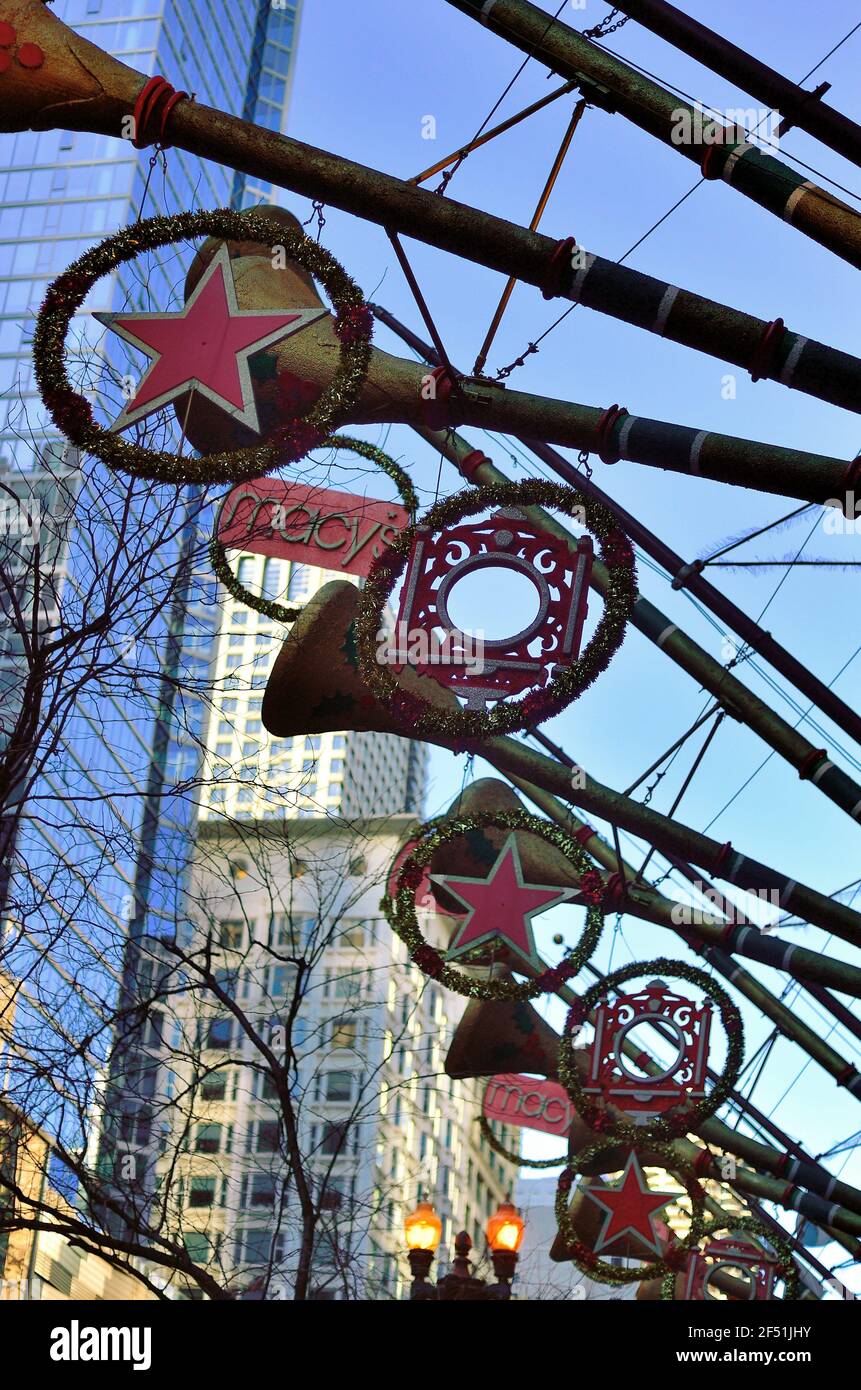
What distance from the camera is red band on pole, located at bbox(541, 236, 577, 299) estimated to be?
9547 millimetres

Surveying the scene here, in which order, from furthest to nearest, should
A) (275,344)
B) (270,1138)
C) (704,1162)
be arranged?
(704,1162)
(270,1138)
(275,344)

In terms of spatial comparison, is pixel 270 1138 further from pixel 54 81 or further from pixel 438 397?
pixel 54 81

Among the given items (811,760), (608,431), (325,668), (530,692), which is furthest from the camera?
(811,760)

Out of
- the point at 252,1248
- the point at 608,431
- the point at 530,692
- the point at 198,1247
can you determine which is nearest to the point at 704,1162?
the point at 252,1248

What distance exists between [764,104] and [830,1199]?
15210 mm

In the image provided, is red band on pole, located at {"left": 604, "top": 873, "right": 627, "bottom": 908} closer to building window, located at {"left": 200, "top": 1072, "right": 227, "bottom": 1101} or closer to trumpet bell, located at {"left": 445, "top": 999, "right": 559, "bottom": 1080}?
trumpet bell, located at {"left": 445, "top": 999, "right": 559, "bottom": 1080}

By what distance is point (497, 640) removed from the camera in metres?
9.48

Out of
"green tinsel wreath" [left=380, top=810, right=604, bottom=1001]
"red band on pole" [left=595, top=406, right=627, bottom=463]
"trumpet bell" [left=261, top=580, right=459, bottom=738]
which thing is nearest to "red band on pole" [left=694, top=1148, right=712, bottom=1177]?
"green tinsel wreath" [left=380, top=810, right=604, bottom=1001]

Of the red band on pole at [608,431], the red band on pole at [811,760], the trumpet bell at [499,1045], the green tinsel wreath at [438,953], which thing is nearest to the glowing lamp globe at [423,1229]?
the trumpet bell at [499,1045]

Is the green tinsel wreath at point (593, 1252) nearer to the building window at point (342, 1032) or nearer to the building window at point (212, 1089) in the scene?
the building window at point (342, 1032)

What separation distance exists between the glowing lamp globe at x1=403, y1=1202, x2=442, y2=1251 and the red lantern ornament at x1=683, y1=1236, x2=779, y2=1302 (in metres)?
4.60

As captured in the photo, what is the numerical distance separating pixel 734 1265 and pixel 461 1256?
5034mm
